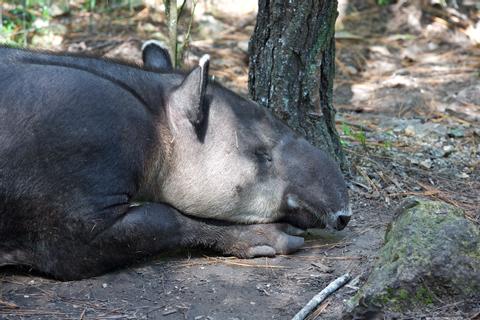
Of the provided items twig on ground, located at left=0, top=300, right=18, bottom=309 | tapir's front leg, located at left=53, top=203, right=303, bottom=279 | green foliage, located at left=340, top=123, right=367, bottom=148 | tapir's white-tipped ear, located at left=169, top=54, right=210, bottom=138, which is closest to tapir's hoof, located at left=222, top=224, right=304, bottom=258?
tapir's front leg, located at left=53, top=203, right=303, bottom=279

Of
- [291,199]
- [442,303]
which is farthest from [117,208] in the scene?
[442,303]

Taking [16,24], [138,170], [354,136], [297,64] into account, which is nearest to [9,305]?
[138,170]

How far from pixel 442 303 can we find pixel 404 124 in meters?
4.57

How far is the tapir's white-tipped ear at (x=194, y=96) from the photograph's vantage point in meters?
5.09

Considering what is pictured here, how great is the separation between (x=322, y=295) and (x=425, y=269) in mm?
734

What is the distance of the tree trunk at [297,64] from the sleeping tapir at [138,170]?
1.95ft

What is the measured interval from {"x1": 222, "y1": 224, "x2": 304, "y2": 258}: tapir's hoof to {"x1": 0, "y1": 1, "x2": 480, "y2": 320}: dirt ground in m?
0.07

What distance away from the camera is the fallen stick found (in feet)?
13.7

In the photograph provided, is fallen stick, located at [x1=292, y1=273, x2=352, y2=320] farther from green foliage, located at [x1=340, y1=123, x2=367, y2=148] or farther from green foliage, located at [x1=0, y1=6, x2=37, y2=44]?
green foliage, located at [x1=0, y1=6, x2=37, y2=44]

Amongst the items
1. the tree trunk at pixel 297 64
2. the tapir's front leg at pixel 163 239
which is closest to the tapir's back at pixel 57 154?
the tapir's front leg at pixel 163 239

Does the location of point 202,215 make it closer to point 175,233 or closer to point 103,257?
point 175,233

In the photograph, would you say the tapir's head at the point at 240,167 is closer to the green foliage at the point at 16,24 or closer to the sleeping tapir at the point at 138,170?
the sleeping tapir at the point at 138,170

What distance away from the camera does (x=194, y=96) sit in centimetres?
517

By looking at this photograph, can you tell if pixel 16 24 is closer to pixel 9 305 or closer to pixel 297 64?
pixel 297 64
